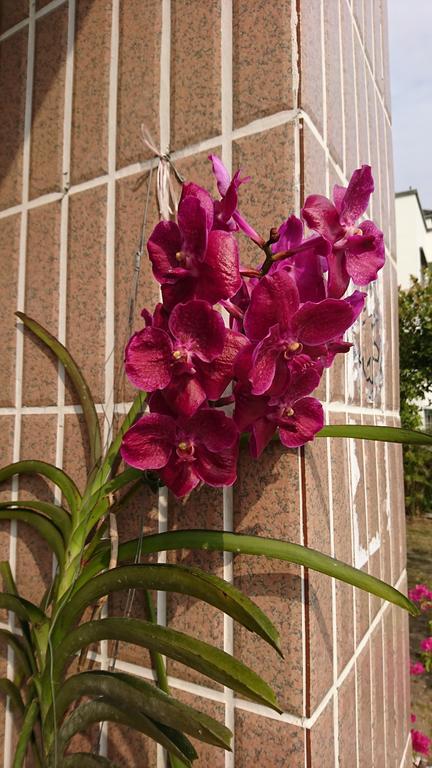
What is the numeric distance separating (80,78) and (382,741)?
140 cm

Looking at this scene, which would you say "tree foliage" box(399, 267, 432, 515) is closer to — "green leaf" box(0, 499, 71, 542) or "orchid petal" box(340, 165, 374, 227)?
"green leaf" box(0, 499, 71, 542)

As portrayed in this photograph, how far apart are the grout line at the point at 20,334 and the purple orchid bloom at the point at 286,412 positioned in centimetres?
60

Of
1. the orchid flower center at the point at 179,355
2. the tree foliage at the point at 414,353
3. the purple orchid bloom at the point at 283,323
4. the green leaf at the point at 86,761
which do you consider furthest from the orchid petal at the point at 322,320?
the tree foliage at the point at 414,353

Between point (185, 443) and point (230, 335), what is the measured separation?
4.6 inches

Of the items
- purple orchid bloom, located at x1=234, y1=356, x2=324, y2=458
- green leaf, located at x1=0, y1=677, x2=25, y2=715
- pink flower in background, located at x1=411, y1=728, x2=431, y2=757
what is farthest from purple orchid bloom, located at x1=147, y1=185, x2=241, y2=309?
pink flower in background, located at x1=411, y1=728, x2=431, y2=757

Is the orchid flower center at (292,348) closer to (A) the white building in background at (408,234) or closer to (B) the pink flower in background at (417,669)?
(B) the pink flower in background at (417,669)

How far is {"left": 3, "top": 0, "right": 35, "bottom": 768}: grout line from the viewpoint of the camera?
919mm

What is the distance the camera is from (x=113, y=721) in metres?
0.59

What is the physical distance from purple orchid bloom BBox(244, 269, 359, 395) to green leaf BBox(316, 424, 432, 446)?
0.14 m

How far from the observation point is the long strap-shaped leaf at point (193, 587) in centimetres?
49

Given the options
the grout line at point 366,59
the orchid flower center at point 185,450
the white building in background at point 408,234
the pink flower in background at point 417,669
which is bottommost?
the pink flower in background at point 417,669

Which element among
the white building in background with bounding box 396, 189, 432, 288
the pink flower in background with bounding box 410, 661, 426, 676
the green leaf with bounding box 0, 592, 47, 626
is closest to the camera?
the green leaf with bounding box 0, 592, 47, 626

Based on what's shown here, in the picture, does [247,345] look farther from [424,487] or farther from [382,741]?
[424,487]

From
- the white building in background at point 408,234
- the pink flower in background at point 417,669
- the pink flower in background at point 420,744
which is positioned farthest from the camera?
the white building in background at point 408,234
